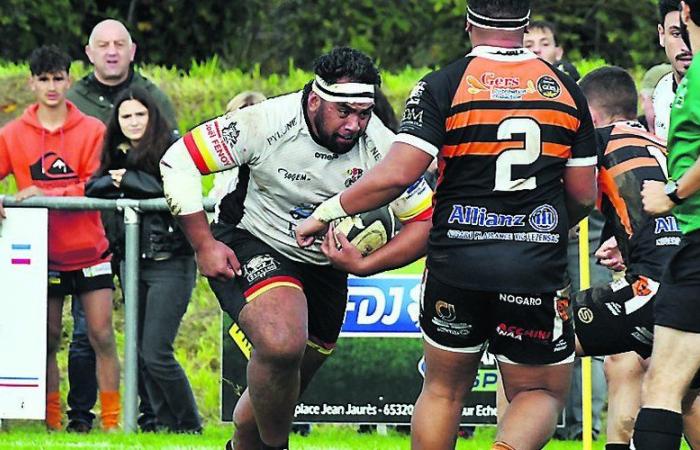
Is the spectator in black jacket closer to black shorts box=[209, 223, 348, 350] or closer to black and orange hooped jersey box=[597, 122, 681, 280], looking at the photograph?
black shorts box=[209, 223, 348, 350]

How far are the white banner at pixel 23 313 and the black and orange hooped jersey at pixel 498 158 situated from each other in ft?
14.7

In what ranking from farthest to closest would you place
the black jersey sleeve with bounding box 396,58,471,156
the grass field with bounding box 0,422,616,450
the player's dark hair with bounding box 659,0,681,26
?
the grass field with bounding box 0,422,616,450, the player's dark hair with bounding box 659,0,681,26, the black jersey sleeve with bounding box 396,58,471,156

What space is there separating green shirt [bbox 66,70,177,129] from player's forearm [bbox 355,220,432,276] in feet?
15.8

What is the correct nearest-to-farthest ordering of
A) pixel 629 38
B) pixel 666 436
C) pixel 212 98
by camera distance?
pixel 666 436, pixel 212 98, pixel 629 38

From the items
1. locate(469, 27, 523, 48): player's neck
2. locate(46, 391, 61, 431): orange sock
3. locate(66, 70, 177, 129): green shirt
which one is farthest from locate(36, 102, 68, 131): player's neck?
locate(469, 27, 523, 48): player's neck

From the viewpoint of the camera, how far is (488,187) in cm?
724

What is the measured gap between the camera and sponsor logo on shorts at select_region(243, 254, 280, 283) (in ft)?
27.4

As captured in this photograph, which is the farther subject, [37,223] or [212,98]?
[212,98]

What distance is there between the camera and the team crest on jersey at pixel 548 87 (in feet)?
23.7

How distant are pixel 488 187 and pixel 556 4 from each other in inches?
503

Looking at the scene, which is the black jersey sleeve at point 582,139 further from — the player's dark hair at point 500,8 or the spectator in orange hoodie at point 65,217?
the spectator in orange hoodie at point 65,217

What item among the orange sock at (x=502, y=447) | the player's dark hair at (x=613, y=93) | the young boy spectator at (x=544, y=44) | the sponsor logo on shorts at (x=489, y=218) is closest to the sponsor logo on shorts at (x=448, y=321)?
the sponsor logo on shorts at (x=489, y=218)

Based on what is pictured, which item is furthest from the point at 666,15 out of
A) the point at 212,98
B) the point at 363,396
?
the point at 212,98

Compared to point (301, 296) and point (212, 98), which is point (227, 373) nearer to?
point (301, 296)
